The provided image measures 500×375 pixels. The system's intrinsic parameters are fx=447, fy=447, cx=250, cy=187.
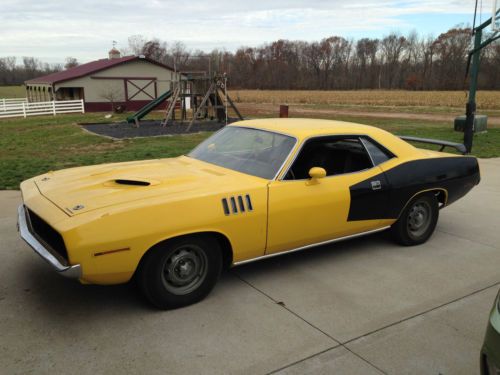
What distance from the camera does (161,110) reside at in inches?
1235

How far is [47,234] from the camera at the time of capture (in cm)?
351

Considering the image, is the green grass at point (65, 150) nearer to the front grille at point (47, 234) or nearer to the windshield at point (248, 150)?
the front grille at point (47, 234)

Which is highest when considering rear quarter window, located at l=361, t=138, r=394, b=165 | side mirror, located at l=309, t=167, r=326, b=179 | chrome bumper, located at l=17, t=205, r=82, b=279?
rear quarter window, located at l=361, t=138, r=394, b=165

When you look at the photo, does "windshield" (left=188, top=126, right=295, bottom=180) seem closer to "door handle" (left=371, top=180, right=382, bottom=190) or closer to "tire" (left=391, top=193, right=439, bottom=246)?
"door handle" (left=371, top=180, right=382, bottom=190)

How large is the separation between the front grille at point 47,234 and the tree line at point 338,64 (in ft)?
283

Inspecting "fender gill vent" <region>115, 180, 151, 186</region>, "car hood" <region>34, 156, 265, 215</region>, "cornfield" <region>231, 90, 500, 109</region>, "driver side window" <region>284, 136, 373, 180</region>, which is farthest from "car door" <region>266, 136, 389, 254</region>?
"cornfield" <region>231, 90, 500, 109</region>

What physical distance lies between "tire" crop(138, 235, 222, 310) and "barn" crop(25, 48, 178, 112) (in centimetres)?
2682

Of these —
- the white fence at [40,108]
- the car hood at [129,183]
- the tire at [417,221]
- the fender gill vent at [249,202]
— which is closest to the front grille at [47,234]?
the car hood at [129,183]

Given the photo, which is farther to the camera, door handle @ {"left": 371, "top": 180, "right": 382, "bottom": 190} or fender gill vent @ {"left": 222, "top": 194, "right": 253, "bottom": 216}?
door handle @ {"left": 371, "top": 180, "right": 382, "bottom": 190}

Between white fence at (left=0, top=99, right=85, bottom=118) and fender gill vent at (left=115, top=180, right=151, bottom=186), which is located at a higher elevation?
fender gill vent at (left=115, top=180, right=151, bottom=186)

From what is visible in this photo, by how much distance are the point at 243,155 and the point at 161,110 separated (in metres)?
28.1

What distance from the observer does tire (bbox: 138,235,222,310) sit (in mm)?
3285

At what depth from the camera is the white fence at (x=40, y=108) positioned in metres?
28.0

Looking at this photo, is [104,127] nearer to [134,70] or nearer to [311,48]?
[134,70]
